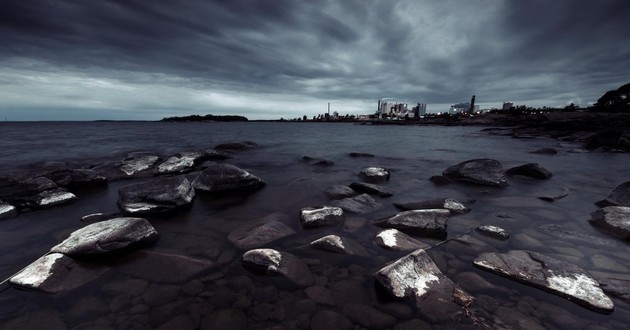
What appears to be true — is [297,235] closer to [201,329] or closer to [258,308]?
[258,308]

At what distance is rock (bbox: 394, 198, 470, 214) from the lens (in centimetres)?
634

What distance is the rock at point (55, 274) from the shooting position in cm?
351

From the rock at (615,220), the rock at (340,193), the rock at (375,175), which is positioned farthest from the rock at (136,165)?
the rock at (615,220)

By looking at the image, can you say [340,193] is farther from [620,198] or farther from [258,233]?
[620,198]

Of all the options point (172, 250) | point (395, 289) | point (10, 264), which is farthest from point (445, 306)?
point (10, 264)

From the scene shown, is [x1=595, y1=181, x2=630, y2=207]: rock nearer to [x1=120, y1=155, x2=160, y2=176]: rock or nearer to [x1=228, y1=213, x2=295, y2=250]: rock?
[x1=228, y1=213, x2=295, y2=250]: rock

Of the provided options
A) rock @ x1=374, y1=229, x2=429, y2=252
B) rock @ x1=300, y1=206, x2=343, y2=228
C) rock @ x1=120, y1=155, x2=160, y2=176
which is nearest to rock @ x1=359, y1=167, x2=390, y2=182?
rock @ x1=300, y1=206, x2=343, y2=228

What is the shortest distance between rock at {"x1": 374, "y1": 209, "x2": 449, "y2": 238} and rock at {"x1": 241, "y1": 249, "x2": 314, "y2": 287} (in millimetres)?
2289

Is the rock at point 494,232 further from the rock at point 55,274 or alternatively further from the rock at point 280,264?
the rock at point 55,274

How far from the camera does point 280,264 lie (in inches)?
158

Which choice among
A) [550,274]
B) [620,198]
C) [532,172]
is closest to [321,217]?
[550,274]

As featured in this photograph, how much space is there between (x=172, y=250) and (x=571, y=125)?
54.7 m

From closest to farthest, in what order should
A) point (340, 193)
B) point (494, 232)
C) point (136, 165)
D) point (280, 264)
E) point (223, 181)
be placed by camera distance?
point (280, 264), point (494, 232), point (340, 193), point (223, 181), point (136, 165)

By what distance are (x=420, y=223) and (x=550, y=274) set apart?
2048mm
